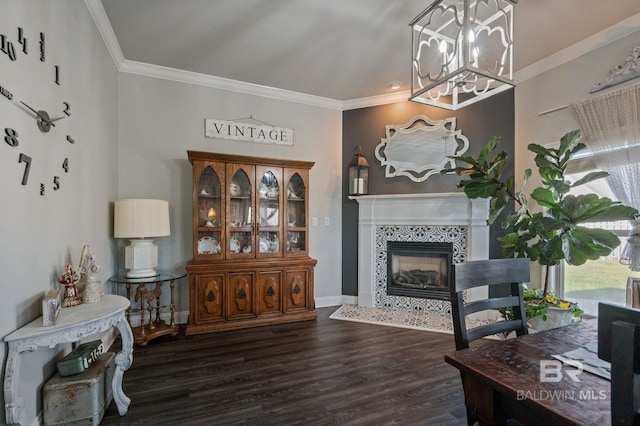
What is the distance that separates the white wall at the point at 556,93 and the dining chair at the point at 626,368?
2.90 meters

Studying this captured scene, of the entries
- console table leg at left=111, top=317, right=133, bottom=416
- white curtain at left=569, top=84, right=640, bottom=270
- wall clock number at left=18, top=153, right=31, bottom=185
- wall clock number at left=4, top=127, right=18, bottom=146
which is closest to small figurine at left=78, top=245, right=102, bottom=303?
console table leg at left=111, top=317, right=133, bottom=416

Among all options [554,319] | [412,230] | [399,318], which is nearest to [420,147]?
[412,230]

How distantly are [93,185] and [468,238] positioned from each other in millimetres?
3796

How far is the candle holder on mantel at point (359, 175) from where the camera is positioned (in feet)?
13.0

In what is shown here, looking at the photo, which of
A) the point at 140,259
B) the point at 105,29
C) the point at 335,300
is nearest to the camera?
the point at 105,29

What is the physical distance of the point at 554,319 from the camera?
2.36 metres

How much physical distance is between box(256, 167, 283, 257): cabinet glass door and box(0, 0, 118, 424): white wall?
154 cm

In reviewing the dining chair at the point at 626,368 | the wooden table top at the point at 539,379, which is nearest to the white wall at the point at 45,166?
the wooden table top at the point at 539,379

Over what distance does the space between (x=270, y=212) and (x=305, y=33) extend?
189 centimetres

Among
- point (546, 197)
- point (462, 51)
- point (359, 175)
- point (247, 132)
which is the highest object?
point (247, 132)

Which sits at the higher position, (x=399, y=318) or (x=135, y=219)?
(x=135, y=219)

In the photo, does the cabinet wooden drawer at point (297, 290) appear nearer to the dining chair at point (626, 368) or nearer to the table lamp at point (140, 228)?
the table lamp at point (140, 228)

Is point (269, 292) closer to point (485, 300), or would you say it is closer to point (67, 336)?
point (67, 336)

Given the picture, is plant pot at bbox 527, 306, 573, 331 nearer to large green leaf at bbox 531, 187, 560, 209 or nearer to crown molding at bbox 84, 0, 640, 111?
large green leaf at bbox 531, 187, 560, 209
